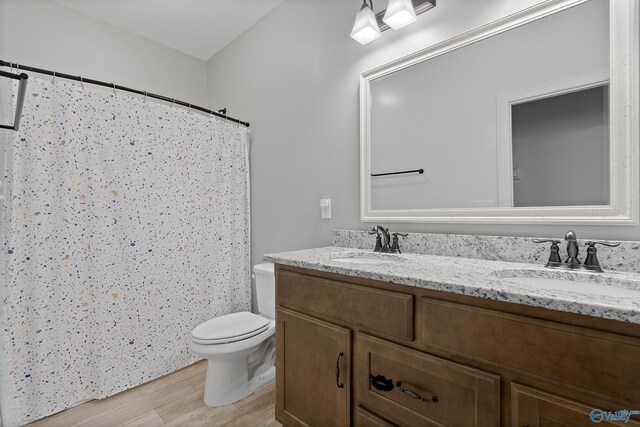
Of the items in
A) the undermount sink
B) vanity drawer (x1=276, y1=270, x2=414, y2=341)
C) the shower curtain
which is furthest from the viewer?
the shower curtain

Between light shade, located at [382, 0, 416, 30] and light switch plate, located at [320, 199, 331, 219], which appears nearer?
light shade, located at [382, 0, 416, 30]

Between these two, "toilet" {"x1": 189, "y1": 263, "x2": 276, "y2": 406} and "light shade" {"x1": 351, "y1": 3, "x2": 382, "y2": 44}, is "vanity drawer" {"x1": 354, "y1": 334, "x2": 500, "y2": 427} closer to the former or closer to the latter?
"toilet" {"x1": 189, "y1": 263, "x2": 276, "y2": 406}

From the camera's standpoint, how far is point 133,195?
183 cm

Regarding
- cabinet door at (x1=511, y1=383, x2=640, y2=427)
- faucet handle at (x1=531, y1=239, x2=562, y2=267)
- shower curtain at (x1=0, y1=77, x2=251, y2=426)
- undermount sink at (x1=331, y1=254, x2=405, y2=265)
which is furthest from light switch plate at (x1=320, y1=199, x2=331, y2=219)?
cabinet door at (x1=511, y1=383, x2=640, y2=427)

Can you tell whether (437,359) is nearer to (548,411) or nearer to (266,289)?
(548,411)

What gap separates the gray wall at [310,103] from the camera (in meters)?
1.41

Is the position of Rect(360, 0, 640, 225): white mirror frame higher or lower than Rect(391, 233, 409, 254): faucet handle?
higher

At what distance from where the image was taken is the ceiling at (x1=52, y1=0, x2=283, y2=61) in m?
2.05

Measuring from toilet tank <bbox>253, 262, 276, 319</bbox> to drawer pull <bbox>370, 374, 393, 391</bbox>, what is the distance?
1012mm

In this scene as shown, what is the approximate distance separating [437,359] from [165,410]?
1.55 m

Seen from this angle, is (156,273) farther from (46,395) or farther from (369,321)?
(369,321)

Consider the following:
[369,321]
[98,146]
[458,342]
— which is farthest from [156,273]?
[458,342]

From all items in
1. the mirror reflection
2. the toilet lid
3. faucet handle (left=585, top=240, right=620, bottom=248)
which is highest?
the mirror reflection

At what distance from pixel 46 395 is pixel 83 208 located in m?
1.00
